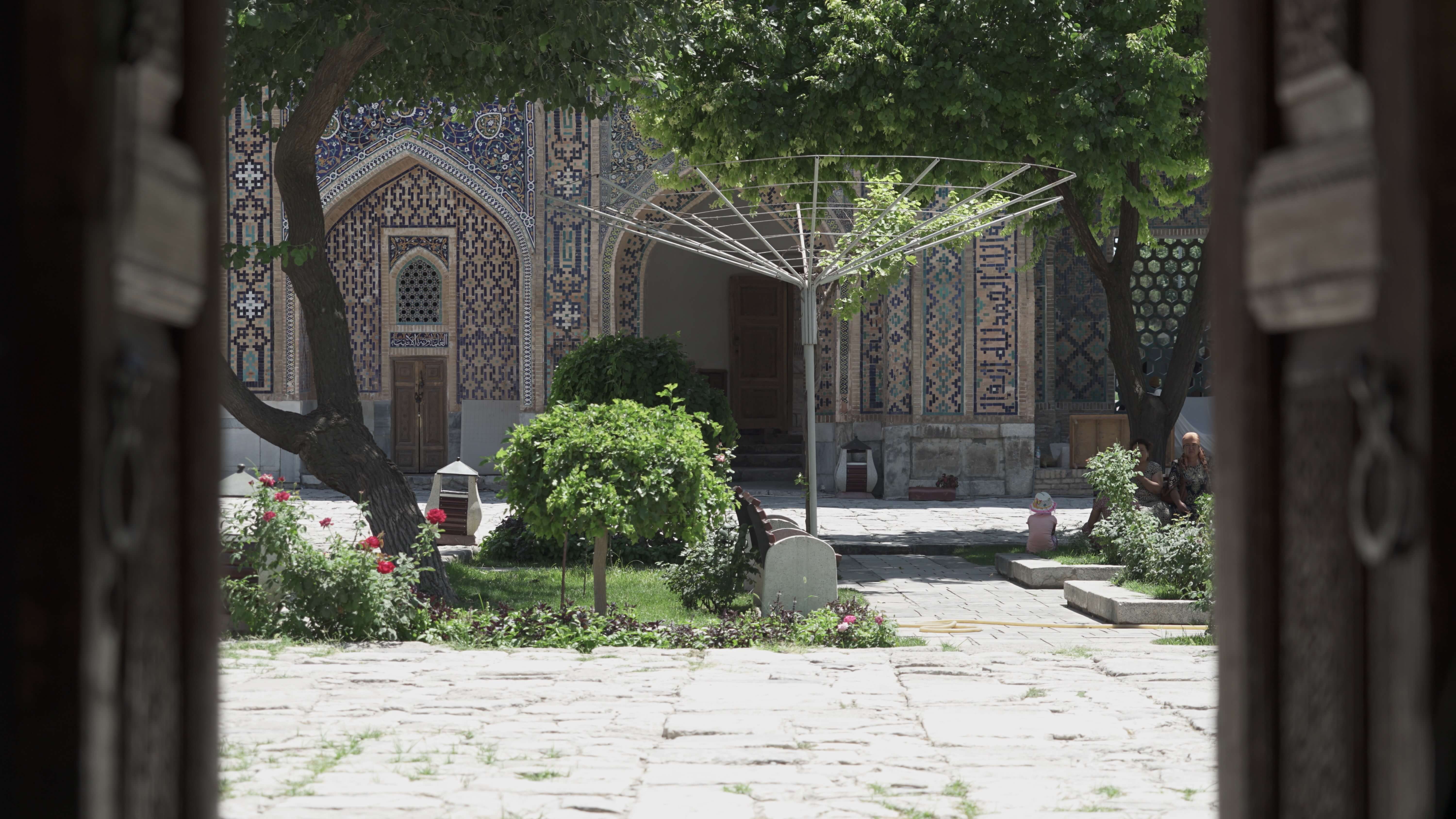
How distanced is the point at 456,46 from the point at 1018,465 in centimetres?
1175

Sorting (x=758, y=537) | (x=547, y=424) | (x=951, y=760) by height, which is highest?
(x=547, y=424)

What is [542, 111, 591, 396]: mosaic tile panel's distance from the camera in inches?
671

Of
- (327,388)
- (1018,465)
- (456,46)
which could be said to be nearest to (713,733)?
(327,388)

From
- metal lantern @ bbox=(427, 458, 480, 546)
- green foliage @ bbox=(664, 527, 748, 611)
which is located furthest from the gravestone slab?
metal lantern @ bbox=(427, 458, 480, 546)

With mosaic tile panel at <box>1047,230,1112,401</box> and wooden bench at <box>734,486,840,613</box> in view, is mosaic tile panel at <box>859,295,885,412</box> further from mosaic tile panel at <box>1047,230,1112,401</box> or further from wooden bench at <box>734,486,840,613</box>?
wooden bench at <box>734,486,840,613</box>

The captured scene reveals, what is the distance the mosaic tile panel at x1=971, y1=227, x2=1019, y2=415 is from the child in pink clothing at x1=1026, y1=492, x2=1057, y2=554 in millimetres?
6852

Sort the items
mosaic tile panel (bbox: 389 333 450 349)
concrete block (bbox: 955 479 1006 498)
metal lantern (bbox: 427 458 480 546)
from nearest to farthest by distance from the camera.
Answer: metal lantern (bbox: 427 458 480 546), concrete block (bbox: 955 479 1006 498), mosaic tile panel (bbox: 389 333 450 349)

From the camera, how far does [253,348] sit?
17141 mm

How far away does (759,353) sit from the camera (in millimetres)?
19906

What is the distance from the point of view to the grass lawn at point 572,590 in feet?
23.5
